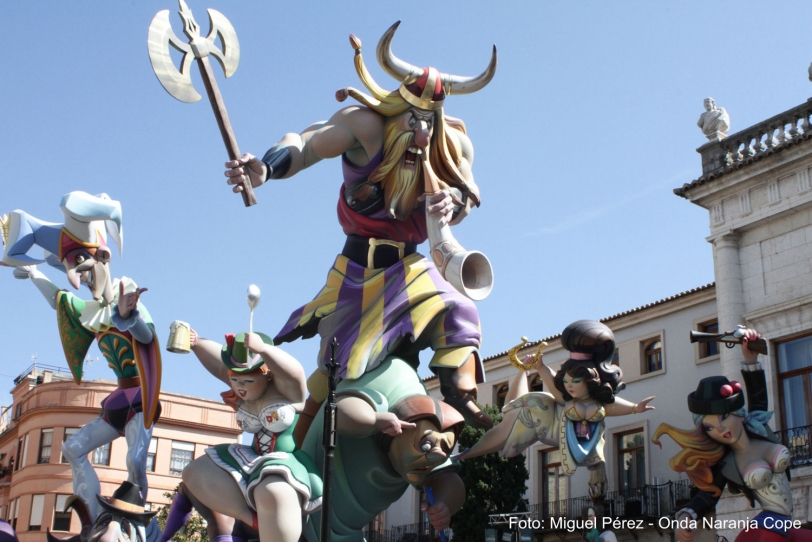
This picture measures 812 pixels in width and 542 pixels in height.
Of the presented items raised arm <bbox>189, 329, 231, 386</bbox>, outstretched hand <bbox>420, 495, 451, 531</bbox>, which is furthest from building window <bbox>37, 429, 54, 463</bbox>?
outstretched hand <bbox>420, 495, 451, 531</bbox>

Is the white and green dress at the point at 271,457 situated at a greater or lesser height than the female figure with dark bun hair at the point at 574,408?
lesser

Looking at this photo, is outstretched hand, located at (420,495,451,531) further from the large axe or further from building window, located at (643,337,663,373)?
building window, located at (643,337,663,373)

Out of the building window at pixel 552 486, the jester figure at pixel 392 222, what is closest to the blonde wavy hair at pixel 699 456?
Result: the jester figure at pixel 392 222

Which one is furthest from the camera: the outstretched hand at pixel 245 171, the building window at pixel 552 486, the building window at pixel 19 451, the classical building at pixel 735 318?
the building window at pixel 19 451

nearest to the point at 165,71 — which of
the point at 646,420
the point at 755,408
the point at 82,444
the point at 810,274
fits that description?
the point at 82,444

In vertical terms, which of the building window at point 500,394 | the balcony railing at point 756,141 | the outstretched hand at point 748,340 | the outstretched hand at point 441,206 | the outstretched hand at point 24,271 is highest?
the balcony railing at point 756,141

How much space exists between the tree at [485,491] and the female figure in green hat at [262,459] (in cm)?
1413

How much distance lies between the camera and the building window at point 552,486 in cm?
2558

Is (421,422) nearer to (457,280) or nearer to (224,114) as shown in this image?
(457,280)

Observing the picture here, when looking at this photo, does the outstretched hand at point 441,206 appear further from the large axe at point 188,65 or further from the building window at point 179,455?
the building window at point 179,455

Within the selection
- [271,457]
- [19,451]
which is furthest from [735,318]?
[19,451]

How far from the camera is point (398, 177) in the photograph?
31.4 feet

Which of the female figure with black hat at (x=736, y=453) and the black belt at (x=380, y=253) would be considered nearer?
the female figure with black hat at (x=736, y=453)

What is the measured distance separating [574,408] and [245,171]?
3.57m
